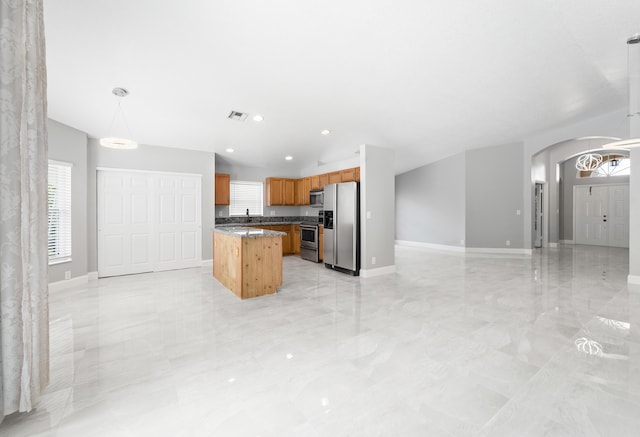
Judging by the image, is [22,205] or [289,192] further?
[289,192]

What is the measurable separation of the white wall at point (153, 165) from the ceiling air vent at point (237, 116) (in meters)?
1.95

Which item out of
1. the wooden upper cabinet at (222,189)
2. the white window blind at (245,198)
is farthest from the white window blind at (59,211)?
the white window blind at (245,198)

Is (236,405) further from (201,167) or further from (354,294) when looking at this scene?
(201,167)

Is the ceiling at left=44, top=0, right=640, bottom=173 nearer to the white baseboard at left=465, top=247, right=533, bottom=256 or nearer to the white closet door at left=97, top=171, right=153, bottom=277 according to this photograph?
the white closet door at left=97, top=171, right=153, bottom=277

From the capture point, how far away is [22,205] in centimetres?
162

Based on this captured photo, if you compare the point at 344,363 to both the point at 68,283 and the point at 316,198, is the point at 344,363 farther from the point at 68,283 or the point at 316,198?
the point at 316,198

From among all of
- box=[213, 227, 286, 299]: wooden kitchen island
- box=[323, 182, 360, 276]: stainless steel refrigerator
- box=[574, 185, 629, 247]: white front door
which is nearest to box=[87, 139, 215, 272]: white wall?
box=[213, 227, 286, 299]: wooden kitchen island

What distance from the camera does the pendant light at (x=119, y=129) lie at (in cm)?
354

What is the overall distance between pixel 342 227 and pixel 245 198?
11.4 feet

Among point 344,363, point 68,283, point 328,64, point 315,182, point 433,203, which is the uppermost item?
point 328,64

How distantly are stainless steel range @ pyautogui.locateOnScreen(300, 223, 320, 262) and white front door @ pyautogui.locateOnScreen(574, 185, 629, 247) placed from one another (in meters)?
9.78

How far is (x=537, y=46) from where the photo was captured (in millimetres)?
3404

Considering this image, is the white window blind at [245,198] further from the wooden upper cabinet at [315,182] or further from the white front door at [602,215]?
the white front door at [602,215]

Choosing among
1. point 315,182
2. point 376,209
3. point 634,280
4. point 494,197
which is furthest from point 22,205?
point 494,197
